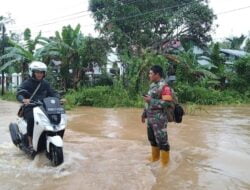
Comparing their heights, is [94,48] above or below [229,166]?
above

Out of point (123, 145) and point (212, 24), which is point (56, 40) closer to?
point (212, 24)

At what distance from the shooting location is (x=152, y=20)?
97.2 feet

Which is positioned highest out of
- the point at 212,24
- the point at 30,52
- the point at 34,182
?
the point at 212,24

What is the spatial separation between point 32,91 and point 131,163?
2.09m

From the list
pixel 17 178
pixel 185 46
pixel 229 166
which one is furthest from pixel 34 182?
pixel 185 46

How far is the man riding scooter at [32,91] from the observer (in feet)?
23.7

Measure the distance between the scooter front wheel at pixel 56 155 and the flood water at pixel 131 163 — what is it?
9 centimetres

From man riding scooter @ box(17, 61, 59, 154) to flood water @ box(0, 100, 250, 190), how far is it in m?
0.64

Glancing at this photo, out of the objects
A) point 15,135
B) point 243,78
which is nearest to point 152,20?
point 243,78

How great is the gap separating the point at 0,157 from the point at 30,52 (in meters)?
16.9

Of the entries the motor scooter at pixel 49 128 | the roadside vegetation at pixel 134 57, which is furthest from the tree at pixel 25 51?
the motor scooter at pixel 49 128

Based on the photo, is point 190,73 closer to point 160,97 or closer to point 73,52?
point 73,52

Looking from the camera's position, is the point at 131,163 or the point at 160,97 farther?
the point at 131,163

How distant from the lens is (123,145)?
906 centimetres
